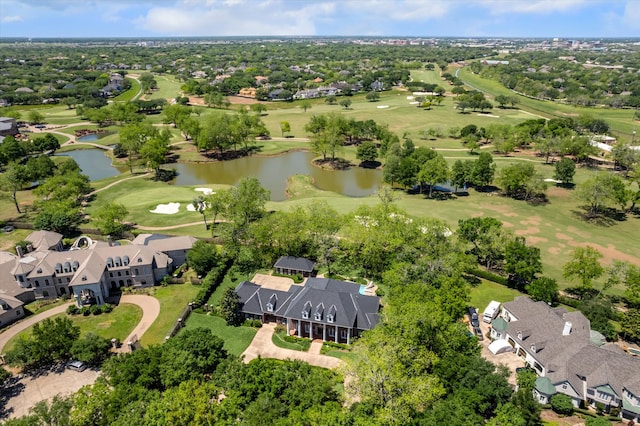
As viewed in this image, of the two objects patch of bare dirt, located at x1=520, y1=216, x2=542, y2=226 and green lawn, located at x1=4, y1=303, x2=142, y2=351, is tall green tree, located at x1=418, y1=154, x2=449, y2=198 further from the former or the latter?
green lawn, located at x1=4, y1=303, x2=142, y2=351

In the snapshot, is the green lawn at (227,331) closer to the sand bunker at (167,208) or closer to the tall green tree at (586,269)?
the sand bunker at (167,208)

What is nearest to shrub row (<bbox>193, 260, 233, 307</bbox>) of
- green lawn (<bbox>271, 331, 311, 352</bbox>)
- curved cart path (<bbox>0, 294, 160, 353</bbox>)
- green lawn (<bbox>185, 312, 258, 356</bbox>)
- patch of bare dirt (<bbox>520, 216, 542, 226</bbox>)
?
green lawn (<bbox>185, 312, 258, 356</bbox>)

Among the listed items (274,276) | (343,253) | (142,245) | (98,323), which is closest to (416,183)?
(343,253)

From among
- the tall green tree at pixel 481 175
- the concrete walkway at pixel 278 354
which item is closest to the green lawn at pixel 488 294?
the concrete walkway at pixel 278 354

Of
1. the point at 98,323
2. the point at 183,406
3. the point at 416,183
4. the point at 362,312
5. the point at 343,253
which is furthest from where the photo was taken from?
the point at 416,183

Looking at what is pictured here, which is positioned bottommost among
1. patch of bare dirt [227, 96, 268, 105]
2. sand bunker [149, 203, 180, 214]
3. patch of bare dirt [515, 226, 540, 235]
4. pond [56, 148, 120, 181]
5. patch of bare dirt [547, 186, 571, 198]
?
patch of bare dirt [515, 226, 540, 235]

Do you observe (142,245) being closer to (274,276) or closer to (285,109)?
(274,276)
